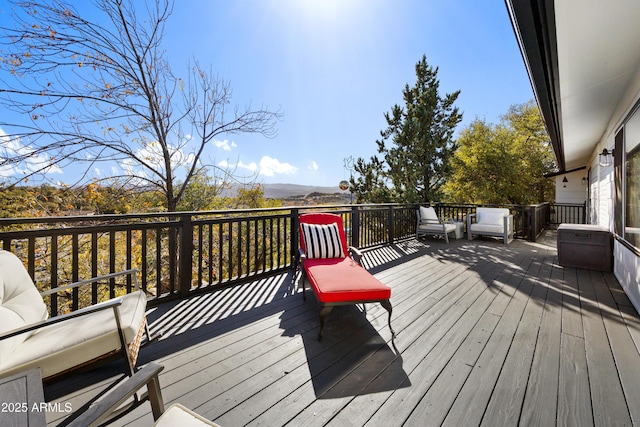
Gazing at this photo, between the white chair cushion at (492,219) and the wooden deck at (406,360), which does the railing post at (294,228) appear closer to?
the wooden deck at (406,360)

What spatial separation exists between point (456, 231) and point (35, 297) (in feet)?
25.5

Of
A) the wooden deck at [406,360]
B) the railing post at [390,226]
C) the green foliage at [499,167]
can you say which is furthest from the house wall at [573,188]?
the wooden deck at [406,360]

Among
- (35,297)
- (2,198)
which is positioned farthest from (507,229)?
(2,198)

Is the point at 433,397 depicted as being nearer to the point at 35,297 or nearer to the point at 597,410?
the point at 597,410

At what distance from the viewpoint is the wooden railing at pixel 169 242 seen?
2354mm

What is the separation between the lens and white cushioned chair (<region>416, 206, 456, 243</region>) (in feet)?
21.8

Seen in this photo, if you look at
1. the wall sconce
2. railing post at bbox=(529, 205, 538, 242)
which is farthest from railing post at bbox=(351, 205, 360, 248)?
railing post at bbox=(529, 205, 538, 242)

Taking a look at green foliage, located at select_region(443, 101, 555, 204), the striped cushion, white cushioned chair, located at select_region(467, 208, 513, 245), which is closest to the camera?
the striped cushion

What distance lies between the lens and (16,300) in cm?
164

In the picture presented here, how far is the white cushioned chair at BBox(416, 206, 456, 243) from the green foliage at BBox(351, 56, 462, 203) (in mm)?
3024

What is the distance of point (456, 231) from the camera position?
709 centimetres

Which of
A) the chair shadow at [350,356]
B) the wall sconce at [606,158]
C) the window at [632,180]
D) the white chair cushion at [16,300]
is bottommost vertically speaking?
the chair shadow at [350,356]

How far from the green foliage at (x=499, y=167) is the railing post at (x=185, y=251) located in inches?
391

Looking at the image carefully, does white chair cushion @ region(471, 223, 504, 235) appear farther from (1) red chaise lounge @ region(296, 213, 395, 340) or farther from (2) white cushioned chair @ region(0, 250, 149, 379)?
(2) white cushioned chair @ region(0, 250, 149, 379)
